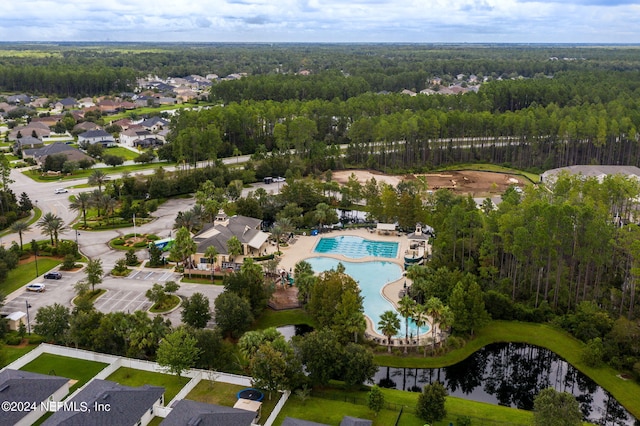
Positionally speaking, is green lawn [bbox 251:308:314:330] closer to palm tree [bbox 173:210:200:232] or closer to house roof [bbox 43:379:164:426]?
house roof [bbox 43:379:164:426]

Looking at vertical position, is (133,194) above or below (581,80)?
below

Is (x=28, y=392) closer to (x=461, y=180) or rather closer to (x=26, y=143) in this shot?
(x=461, y=180)

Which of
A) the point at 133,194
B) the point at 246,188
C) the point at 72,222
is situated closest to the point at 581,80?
the point at 246,188

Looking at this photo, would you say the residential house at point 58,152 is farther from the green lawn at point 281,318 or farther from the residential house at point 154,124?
the green lawn at point 281,318

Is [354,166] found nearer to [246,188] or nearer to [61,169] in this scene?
[246,188]

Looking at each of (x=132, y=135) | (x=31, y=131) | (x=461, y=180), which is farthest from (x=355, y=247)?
(x=31, y=131)

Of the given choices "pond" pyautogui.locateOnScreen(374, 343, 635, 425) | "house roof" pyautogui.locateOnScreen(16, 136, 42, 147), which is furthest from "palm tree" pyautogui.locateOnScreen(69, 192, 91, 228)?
"house roof" pyautogui.locateOnScreen(16, 136, 42, 147)
